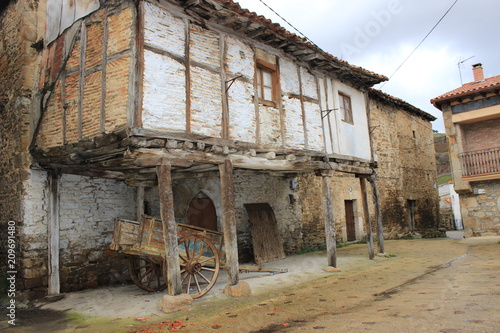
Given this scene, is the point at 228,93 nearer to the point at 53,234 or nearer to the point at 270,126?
the point at 270,126

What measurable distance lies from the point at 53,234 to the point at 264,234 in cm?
540

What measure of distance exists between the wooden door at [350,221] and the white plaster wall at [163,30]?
33.0ft

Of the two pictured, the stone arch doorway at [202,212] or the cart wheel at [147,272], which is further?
the stone arch doorway at [202,212]

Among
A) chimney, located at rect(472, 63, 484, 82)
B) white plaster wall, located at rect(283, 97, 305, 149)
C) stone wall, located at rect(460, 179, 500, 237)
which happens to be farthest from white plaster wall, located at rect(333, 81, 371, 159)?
chimney, located at rect(472, 63, 484, 82)

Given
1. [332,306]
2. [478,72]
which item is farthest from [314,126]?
[478,72]

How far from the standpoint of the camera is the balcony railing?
13.1 m

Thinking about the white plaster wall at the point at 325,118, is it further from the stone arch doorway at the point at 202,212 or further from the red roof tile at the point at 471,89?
the red roof tile at the point at 471,89

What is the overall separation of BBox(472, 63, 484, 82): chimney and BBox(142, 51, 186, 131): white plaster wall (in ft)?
46.6

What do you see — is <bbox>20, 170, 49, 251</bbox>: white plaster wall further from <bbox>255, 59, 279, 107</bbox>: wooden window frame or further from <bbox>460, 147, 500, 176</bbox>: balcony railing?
<bbox>460, 147, 500, 176</bbox>: balcony railing

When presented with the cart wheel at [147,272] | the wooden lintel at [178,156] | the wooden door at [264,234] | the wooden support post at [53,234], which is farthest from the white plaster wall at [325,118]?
the wooden support post at [53,234]

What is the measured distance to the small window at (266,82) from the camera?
7.54 meters

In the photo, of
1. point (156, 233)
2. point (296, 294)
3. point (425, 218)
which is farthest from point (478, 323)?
point (425, 218)

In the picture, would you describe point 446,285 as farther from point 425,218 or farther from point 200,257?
point 425,218

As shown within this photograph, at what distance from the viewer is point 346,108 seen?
9.95m
